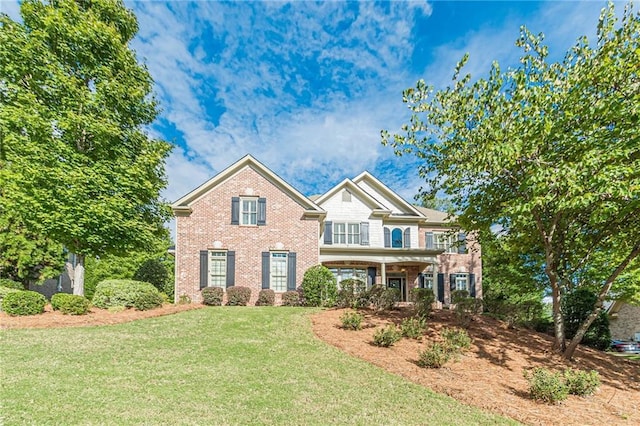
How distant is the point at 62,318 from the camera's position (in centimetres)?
1037

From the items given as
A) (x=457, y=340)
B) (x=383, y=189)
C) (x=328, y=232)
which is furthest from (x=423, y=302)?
(x=383, y=189)

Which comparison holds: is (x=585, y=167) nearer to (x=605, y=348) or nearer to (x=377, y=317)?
(x=377, y=317)

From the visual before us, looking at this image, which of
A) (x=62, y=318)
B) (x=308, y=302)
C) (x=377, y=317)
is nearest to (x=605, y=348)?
(x=377, y=317)

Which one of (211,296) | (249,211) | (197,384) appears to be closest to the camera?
(197,384)

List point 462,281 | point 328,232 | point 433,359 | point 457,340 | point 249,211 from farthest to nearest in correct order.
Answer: point 462,281
point 328,232
point 249,211
point 457,340
point 433,359

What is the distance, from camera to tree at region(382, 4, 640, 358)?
22.6 feet

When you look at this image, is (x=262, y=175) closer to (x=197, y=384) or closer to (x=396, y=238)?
(x=396, y=238)

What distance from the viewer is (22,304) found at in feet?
34.3

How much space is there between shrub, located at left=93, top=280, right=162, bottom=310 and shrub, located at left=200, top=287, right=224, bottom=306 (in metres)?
3.13

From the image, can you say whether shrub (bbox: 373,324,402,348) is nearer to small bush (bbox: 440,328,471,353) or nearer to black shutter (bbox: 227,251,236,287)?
small bush (bbox: 440,328,471,353)

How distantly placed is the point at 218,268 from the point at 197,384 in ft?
38.0

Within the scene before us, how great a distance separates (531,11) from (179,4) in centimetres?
1051

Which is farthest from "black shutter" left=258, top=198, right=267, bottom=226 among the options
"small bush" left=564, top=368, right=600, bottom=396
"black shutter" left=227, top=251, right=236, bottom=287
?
"small bush" left=564, top=368, right=600, bottom=396

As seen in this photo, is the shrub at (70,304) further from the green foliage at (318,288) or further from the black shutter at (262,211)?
the green foliage at (318,288)
